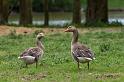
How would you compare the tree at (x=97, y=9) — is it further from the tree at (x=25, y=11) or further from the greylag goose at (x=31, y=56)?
the greylag goose at (x=31, y=56)

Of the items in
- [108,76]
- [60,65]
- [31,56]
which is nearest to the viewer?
[108,76]

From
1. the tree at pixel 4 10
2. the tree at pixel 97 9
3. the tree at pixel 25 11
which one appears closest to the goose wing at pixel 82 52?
the tree at pixel 97 9

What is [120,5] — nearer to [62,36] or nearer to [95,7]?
[95,7]

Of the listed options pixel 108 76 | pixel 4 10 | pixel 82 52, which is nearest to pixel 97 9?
pixel 4 10

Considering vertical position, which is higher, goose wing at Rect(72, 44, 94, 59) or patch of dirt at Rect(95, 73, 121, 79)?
goose wing at Rect(72, 44, 94, 59)

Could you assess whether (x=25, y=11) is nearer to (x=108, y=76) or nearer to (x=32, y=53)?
(x=32, y=53)

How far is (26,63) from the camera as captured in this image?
46.3 ft

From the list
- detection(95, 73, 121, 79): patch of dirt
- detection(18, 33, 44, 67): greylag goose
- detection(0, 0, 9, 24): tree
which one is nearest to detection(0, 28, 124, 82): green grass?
detection(95, 73, 121, 79): patch of dirt

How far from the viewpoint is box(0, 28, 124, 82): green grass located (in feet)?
41.0

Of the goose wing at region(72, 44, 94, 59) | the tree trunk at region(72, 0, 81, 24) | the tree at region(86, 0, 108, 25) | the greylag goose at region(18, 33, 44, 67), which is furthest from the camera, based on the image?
the tree trunk at region(72, 0, 81, 24)

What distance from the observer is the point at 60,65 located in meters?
14.8

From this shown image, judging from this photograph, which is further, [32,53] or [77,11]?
[77,11]

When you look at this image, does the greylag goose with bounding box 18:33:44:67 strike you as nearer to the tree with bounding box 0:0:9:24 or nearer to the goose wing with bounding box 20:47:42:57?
the goose wing with bounding box 20:47:42:57

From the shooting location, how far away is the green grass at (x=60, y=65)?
41.0 feet
